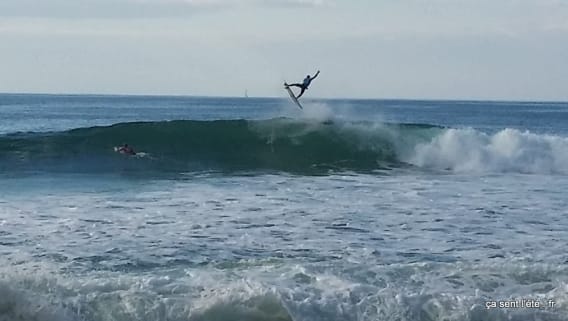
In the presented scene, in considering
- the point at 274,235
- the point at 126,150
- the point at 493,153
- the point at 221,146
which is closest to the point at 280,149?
the point at 221,146

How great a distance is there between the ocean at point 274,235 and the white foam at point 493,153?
0.14 m

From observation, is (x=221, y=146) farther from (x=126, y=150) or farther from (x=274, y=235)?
→ (x=274, y=235)

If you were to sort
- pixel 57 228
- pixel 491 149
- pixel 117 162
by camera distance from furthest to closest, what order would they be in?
pixel 491 149 < pixel 117 162 < pixel 57 228

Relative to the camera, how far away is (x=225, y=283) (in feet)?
29.8

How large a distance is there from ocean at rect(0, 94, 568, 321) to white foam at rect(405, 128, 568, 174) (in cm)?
14

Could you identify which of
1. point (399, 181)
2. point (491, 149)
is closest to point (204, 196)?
point (399, 181)

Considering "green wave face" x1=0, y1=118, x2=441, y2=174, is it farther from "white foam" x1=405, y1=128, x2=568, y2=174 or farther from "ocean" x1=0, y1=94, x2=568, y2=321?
"white foam" x1=405, y1=128, x2=568, y2=174

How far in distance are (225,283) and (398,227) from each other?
159 inches

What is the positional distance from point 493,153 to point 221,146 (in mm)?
7617

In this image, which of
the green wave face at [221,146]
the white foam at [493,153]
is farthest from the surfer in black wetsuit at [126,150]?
the white foam at [493,153]

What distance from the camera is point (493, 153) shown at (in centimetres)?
2394

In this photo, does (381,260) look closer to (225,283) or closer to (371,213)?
(225,283)

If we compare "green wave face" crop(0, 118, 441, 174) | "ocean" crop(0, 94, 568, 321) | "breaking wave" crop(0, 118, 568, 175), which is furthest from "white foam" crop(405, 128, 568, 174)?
"green wave face" crop(0, 118, 441, 174)

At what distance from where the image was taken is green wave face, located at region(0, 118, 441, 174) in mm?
20672
